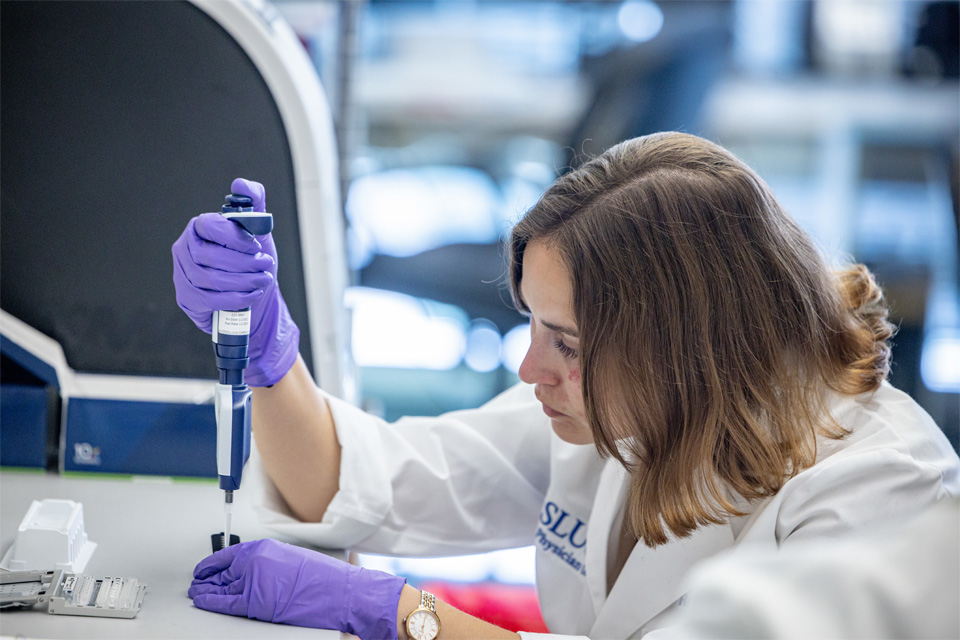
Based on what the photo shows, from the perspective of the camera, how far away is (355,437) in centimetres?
112

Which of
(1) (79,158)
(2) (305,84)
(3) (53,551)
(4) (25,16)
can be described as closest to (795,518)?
(3) (53,551)

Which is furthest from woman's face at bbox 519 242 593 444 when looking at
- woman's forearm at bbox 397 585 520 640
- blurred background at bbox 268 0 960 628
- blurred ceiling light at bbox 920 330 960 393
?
blurred ceiling light at bbox 920 330 960 393

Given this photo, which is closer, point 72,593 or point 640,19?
point 72,593

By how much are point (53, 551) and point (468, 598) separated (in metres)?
0.92

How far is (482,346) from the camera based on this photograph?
13.6 feet

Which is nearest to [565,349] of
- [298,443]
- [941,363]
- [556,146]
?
[298,443]

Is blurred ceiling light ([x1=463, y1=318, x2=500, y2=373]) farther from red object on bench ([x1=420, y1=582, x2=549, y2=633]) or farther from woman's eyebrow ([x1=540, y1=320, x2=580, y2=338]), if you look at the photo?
woman's eyebrow ([x1=540, y1=320, x2=580, y2=338])

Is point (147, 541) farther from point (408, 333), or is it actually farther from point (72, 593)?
point (408, 333)

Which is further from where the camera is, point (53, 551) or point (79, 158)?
point (79, 158)

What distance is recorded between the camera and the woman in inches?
34.2

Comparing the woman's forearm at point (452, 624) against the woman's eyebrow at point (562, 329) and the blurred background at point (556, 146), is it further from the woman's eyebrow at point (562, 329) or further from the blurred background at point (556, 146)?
the blurred background at point (556, 146)

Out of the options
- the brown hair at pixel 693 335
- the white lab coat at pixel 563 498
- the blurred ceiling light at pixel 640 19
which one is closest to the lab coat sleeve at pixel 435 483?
the white lab coat at pixel 563 498

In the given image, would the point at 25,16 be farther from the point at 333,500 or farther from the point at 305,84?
the point at 333,500

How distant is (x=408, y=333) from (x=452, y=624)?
128 inches
